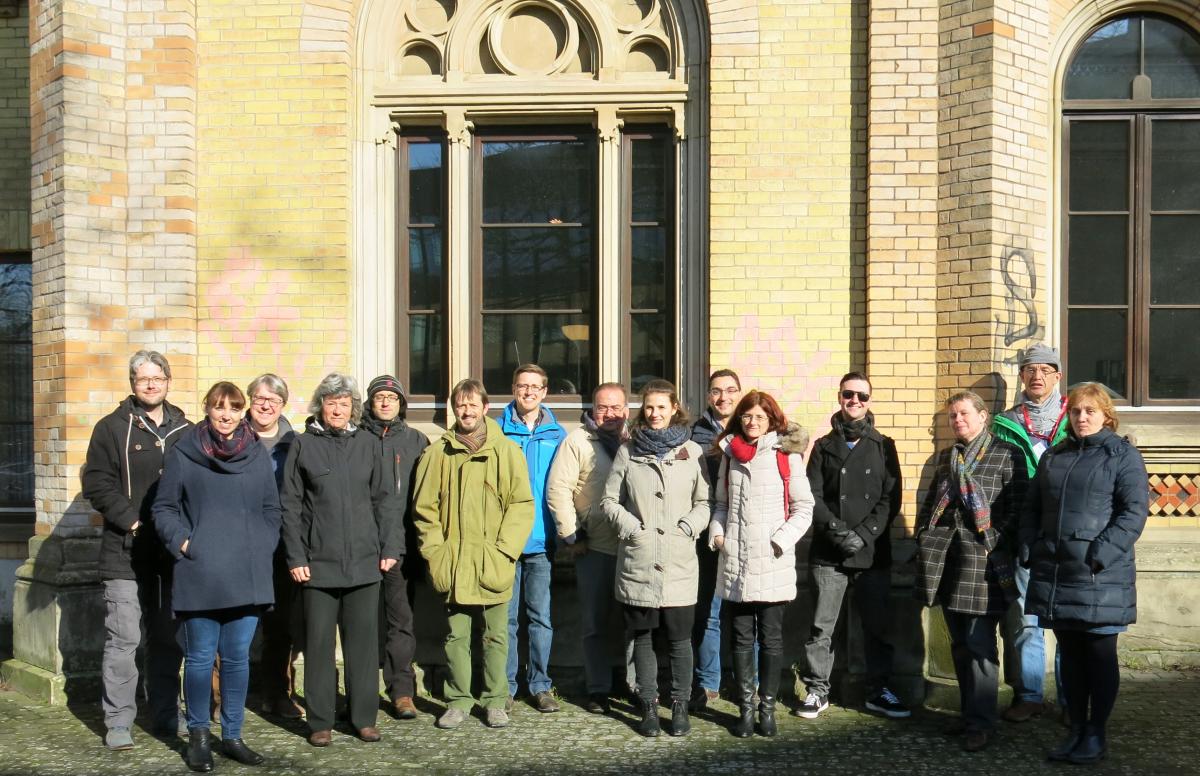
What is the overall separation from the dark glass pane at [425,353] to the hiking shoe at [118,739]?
122 inches

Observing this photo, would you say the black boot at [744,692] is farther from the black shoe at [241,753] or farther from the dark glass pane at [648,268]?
the dark glass pane at [648,268]

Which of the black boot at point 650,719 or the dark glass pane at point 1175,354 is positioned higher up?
the dark glass pane at point 1175,354

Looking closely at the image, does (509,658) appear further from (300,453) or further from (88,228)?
(88,228)

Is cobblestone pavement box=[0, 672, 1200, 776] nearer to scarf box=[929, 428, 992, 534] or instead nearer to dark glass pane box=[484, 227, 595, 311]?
scarf box=[929, 428, 992, 534]

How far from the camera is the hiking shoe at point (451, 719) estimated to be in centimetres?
596

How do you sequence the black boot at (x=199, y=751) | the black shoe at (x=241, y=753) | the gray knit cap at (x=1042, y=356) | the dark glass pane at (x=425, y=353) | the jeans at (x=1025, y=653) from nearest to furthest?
the black boot at (x=199, y=751) → the black shoe at (x=241, y=753) → the jeans at (x=1025, y=653) → the gray knit cap at (x=1042, y=356) → the dark glass pane at (x=425, y=353)

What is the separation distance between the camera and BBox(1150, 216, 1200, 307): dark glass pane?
24.9 ft

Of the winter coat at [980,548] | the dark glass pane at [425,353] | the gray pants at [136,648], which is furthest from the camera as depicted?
the dark glass pane at [425,353]

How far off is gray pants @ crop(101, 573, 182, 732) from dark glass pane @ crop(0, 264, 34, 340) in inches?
139

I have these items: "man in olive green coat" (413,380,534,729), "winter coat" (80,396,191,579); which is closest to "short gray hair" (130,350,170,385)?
"winter coat" (80,396,191,579)

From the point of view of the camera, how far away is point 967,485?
18.7ft

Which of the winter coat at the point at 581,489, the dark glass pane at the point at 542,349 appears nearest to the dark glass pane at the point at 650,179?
the dark glass pane at the point at 542,349

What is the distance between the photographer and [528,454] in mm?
6457

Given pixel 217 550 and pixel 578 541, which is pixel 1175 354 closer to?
pixel 578 541
